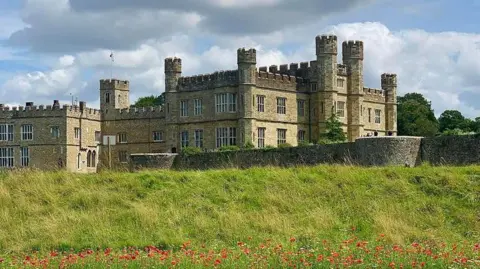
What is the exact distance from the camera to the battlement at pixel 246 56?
53688 mm

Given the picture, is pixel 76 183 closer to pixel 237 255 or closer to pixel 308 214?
pixel 308 214

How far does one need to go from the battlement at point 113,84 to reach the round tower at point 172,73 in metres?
16.2

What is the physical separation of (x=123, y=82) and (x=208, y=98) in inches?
861

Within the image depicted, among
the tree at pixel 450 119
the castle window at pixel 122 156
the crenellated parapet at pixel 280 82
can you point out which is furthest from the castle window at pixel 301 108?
the tree at pixel 450 119

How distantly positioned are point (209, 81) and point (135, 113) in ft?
41.3

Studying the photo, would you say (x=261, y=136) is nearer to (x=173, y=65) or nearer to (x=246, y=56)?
(x=246, y=56)

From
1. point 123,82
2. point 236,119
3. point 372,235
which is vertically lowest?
point 372,235

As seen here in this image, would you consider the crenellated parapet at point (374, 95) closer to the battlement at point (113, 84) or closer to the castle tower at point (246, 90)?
the castle tower at point (246, 90)

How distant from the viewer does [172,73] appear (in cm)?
5869

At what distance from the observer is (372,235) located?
18.4m

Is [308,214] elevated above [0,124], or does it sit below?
below

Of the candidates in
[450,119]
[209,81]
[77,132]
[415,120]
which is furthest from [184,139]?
[450,119]

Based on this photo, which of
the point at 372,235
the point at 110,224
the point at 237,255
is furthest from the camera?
the point at 110,224

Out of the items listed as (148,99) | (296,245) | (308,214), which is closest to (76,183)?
(308,214)
